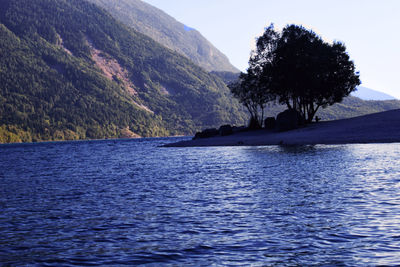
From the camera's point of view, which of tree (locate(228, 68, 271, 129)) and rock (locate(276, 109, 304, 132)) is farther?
tree (locate(228, 68, 271, 129))

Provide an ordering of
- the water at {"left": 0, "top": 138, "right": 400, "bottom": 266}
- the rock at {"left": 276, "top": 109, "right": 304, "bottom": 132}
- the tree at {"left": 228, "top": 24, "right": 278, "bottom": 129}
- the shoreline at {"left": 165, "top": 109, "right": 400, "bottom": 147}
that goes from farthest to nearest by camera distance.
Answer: the tree at {"left": 228, "top": 24, "right": 278, "bottom": 129}, the rock at {"left": 276, "top": 109, "right": 304, "bottom": 132}, the shoreline at {"left": 165, "top": 109, "right": 400, "bottom": 147}, the water at {"left": 0, "top": 138, "right": 400, "bottom": 266}

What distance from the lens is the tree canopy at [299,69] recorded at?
79000 mm

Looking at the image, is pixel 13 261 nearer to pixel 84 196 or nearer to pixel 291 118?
pixel 84 196

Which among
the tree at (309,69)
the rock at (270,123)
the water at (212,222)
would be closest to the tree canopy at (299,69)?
the tree at (309,69)

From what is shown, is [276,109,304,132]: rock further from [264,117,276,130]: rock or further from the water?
the water

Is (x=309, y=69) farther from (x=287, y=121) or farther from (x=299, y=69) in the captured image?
(x=287, y=121)

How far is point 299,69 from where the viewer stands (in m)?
79.1

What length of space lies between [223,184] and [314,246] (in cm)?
1264

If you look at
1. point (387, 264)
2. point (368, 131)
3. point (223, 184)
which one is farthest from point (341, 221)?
point (368, 131)

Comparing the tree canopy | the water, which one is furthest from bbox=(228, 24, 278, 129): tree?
the water

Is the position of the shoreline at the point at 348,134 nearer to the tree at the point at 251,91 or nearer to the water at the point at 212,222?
the tree at the point at 251,91

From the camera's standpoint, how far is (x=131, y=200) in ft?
61.9

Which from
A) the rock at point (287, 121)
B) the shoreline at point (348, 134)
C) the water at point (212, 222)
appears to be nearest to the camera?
the water at point (212, 222)

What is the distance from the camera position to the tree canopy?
79.0 metres
